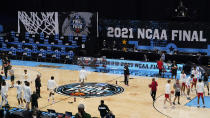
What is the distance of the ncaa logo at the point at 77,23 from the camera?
38.3 metres

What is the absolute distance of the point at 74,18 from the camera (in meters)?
38.6

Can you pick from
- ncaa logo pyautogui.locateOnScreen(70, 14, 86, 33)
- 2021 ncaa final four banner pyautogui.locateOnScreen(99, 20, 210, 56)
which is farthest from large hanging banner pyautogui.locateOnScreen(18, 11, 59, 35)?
2021 ncaa final four banner pyautogui.locateOnScreen(99, 20, 210, 56)

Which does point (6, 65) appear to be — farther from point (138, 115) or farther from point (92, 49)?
point (138, 115)

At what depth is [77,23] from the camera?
3841 cm

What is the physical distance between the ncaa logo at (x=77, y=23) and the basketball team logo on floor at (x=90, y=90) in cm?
1262

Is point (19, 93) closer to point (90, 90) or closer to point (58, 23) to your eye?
point (90, 90)

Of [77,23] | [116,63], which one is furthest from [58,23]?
[116,63]

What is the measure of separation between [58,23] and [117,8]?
6793 mm

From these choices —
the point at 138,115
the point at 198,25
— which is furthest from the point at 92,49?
the point at 138,115

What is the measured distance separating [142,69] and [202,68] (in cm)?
541

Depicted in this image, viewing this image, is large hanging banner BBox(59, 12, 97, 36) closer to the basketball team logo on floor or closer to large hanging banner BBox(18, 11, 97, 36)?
large hanging banner BBox(18, 11, 97, 36)

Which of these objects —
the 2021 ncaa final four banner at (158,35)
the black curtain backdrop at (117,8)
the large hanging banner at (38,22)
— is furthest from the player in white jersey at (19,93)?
the large hanging banner at (38,22)

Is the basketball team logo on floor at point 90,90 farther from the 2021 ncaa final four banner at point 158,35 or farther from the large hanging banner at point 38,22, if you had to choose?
the large hanging banner at point 38,22

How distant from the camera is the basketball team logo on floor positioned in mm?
23825
